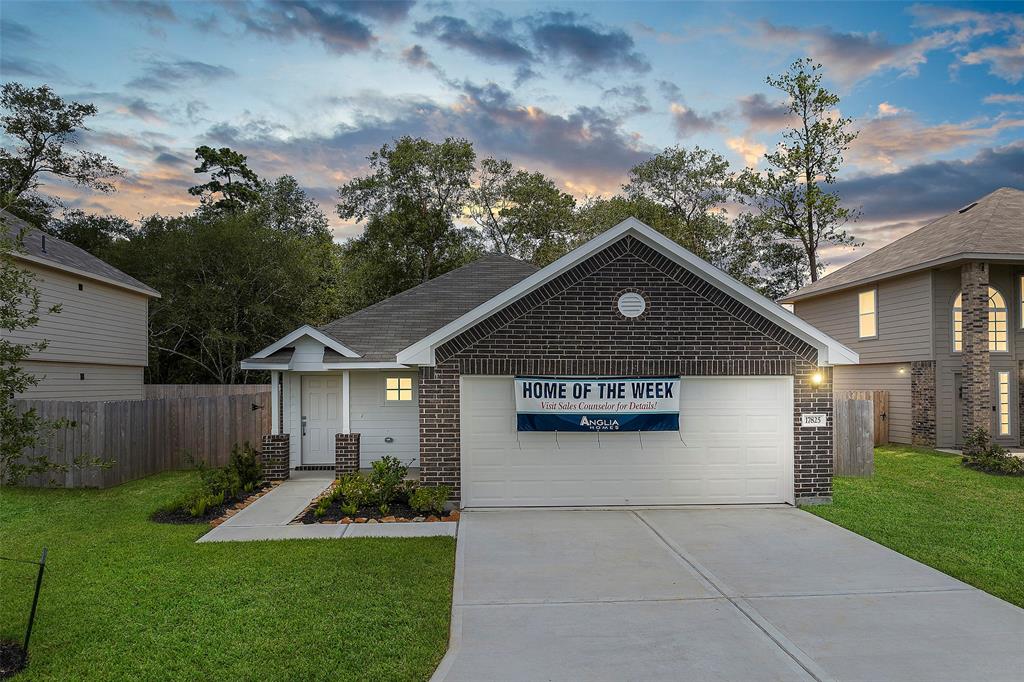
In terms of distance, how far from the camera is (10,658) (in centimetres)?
489

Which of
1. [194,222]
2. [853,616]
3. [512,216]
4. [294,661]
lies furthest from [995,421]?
[194,222]

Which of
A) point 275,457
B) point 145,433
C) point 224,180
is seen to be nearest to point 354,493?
point 275,457

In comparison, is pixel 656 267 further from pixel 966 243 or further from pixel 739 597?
pixel 966 243

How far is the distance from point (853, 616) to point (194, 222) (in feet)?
94.9

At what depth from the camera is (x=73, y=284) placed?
18.2 metres

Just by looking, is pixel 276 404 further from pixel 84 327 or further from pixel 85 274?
pixel 84 327

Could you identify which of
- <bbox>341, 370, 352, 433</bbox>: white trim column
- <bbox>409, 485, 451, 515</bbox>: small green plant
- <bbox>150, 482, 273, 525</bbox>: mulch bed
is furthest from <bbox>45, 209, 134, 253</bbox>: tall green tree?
<bbox>409, 485, 451, 515</bbox>: small green plant

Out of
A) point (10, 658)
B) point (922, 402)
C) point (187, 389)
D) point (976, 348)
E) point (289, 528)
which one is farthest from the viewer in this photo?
point (187, 389)

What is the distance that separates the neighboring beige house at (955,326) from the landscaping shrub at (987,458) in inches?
62.0

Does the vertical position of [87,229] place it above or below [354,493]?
above

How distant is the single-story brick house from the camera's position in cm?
1012

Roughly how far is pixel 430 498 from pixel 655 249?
532 cm

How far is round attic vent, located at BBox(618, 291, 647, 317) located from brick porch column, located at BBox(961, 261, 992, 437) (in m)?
11.0

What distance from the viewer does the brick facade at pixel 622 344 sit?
10.1 m
